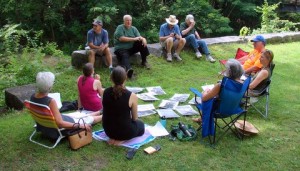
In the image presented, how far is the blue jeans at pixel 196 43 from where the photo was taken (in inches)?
313

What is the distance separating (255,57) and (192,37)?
2.29 m

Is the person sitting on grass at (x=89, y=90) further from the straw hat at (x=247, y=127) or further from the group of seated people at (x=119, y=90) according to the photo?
the straw hat at (x=247, y=127)

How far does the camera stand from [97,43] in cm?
656

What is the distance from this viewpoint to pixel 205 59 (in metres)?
8.01

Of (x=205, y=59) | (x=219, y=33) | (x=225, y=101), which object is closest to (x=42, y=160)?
(x=225, y=101)

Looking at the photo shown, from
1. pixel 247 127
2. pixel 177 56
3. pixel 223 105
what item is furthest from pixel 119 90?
pixel 177 56

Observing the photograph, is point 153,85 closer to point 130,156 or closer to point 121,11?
point 130,156

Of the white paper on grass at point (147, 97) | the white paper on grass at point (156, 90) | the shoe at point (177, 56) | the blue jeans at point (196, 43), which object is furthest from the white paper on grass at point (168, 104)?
the blue jeans at point (196, 43)

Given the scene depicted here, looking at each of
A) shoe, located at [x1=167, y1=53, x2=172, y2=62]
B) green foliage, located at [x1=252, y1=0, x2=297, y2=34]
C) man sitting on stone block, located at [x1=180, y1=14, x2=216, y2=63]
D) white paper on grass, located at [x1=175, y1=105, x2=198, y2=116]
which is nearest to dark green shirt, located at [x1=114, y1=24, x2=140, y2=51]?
shoe, located at [x1=167, y1=53, x2=172, y2=62]

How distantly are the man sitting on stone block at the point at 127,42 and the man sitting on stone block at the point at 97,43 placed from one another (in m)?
0.29

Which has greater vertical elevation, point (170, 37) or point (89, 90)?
point (170, 37)

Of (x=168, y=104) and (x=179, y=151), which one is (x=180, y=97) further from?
(x=179, y=151)

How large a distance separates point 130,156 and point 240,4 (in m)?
12.3

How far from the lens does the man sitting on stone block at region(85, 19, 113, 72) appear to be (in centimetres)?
647
